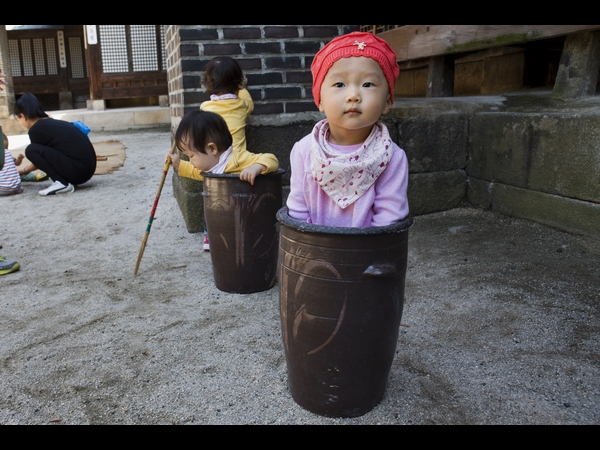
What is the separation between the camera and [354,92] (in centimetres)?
161

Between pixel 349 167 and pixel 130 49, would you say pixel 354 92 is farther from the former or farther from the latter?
pixel 130 49

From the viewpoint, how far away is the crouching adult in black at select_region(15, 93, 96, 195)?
5.47 metres

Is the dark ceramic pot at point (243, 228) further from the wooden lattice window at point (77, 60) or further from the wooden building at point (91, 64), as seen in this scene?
the wooden lattice window at point (77, 60)

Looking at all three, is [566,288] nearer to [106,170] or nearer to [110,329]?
[110,329]

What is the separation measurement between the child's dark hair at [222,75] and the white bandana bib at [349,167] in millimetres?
1826

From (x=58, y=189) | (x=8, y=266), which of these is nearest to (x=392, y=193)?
(x=8, y=266)

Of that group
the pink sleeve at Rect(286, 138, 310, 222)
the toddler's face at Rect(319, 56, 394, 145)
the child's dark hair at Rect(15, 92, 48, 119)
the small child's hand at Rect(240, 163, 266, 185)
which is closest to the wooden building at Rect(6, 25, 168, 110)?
the child's dark hair at Rect(15, 92, 48, 119)

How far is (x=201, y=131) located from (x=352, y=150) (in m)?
1.27

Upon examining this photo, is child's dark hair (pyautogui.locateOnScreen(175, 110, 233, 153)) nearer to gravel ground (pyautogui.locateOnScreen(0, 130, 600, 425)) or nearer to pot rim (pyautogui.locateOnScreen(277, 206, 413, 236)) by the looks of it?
gravel ground (pyautogui.locateOnScreen(0, 130, 600, 425))

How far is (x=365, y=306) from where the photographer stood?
Result: 162 centimetres

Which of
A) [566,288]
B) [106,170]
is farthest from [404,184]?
[106,170]

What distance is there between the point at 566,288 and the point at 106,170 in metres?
5.68

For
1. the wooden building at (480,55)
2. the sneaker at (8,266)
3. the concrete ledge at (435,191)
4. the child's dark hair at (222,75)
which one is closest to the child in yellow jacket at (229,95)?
the child's dark hair at (222,75)

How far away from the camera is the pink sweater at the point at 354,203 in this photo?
1.69 m
